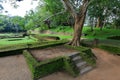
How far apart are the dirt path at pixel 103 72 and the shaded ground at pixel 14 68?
1.15 meters

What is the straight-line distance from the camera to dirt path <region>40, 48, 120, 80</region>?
7.75 meters

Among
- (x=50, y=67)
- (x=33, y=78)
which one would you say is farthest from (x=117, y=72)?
(x=33, y=78)

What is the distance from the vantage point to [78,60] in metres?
9.32

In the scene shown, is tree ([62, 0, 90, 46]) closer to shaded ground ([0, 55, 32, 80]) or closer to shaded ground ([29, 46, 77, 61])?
shaded ground ([29, 46, 77, 61])

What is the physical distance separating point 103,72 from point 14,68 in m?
5.28

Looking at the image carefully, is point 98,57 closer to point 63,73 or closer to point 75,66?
point 75,66

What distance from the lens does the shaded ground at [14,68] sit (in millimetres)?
7064

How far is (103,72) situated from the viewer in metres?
8.56

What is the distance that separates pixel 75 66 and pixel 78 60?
0.97 meters

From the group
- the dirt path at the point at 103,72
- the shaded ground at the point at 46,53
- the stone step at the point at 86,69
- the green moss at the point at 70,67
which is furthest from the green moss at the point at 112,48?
the green moss at the point at 70,67

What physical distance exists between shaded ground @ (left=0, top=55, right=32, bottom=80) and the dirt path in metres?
1.15

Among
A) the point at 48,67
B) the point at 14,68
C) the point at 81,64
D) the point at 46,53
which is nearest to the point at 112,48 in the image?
the point at 81,64

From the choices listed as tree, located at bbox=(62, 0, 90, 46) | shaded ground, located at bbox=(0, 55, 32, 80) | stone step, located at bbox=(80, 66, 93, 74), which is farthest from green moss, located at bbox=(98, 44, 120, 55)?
shaded ground, located at bbox=(0, 55, 32, 80)

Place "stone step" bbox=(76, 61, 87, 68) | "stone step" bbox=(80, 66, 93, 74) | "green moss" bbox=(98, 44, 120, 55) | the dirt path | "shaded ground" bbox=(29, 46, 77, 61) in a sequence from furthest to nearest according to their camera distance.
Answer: "green moss" bbox=(98, 44, 120, 55) → "shaded ground" bbox=(29, 46, 77, 61) → "stone step" bbox=(76, 61, 87, 68) → "stone step" bbox=(80, 66, 93, 74) → the dirt path
